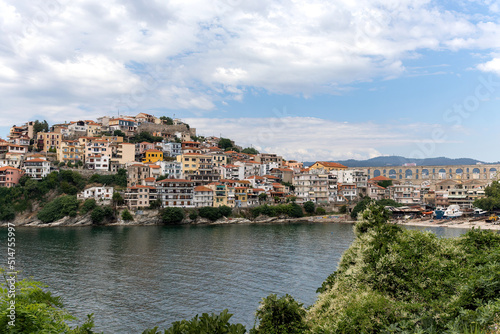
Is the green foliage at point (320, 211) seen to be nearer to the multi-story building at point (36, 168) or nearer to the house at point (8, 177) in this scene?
the multi-story building at point (36, 168)

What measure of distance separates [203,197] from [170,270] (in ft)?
111

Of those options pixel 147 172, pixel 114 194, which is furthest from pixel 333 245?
pixel 147 172

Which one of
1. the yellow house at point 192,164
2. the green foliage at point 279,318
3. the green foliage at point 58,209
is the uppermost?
the yellow house at point 192,164

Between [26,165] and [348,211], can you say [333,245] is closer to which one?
[348,211]

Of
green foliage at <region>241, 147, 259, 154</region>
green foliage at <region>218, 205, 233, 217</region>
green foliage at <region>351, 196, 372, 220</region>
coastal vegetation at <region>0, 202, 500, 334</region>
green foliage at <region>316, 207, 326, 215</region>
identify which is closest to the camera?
coastal vegetation at <region>0, 202, 500, 334</region>

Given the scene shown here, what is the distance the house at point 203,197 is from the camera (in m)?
58.4

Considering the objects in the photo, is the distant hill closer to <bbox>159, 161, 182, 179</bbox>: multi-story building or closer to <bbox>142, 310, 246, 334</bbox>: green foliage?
<bbox>159, 161, 182, 179</bbox>: multi-story building

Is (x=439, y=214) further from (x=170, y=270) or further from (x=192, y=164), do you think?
(x=170, y=270)

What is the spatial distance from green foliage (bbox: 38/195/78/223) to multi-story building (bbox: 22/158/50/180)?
8208mm

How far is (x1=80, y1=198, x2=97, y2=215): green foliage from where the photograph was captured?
52812 mm

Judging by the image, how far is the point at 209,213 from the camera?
55.7m

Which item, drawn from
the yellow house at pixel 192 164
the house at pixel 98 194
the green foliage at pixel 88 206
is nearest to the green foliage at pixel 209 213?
the yellow house at pixel 192 164

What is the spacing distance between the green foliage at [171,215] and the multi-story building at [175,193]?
9.97 feet

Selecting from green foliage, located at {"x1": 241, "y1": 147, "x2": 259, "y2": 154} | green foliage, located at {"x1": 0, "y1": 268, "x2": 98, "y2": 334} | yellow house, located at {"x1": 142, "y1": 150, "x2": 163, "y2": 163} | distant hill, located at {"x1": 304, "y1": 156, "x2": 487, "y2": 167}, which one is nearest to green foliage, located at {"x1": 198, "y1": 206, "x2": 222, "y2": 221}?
yellow house, located at {"x1": 142, "y1": 150, "x2": 163, "y2": 163}
